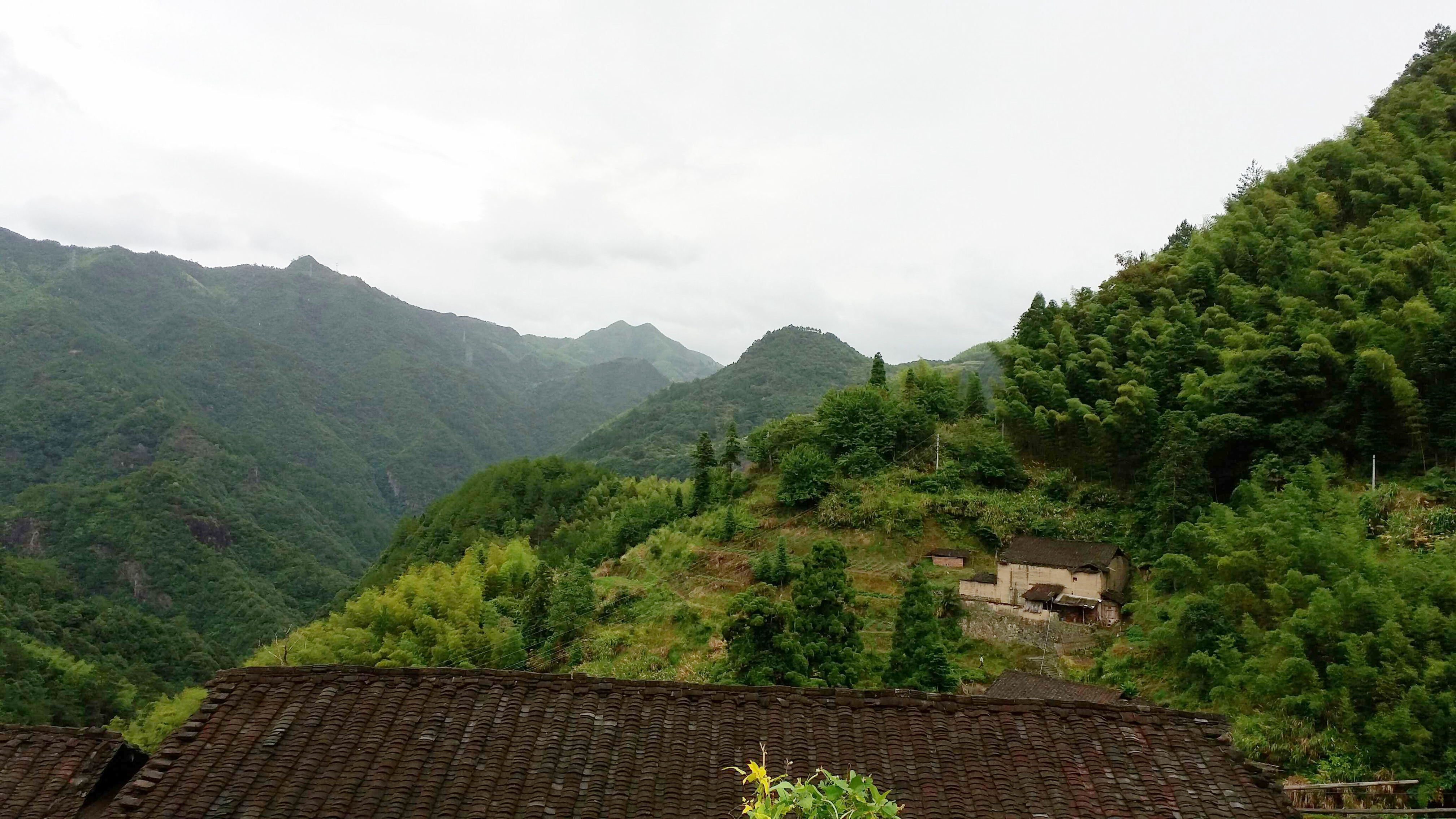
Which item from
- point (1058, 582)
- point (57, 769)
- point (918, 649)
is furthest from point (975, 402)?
point (57, 769)

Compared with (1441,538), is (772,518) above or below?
below

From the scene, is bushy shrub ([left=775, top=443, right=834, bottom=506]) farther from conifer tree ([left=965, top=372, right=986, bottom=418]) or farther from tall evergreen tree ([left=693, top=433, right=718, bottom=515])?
conifer tree ([left=965, top=372, right=986, bottom=418])

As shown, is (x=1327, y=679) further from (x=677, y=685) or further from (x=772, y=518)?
(x=772, y=518)

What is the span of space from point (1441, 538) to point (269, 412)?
4923 inches

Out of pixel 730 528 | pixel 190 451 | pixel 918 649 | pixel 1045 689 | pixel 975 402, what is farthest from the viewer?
pixel 190 451

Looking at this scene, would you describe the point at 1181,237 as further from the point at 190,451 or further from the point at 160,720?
the point at 190,451

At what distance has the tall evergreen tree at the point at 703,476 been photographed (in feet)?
117

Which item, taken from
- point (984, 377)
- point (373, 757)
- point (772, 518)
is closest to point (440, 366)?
point (984, 377)

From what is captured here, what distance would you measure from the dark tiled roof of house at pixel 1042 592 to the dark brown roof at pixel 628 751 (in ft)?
59.6

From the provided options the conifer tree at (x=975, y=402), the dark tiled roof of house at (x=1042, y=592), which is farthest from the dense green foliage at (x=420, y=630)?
the conifer tree at (x=975, y=402)

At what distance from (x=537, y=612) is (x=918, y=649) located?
46.0 feet

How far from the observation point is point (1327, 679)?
12.8 meters

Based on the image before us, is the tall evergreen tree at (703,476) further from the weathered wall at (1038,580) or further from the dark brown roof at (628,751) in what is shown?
the dark brown roof at (628,751)

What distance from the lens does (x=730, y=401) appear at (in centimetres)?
9194
